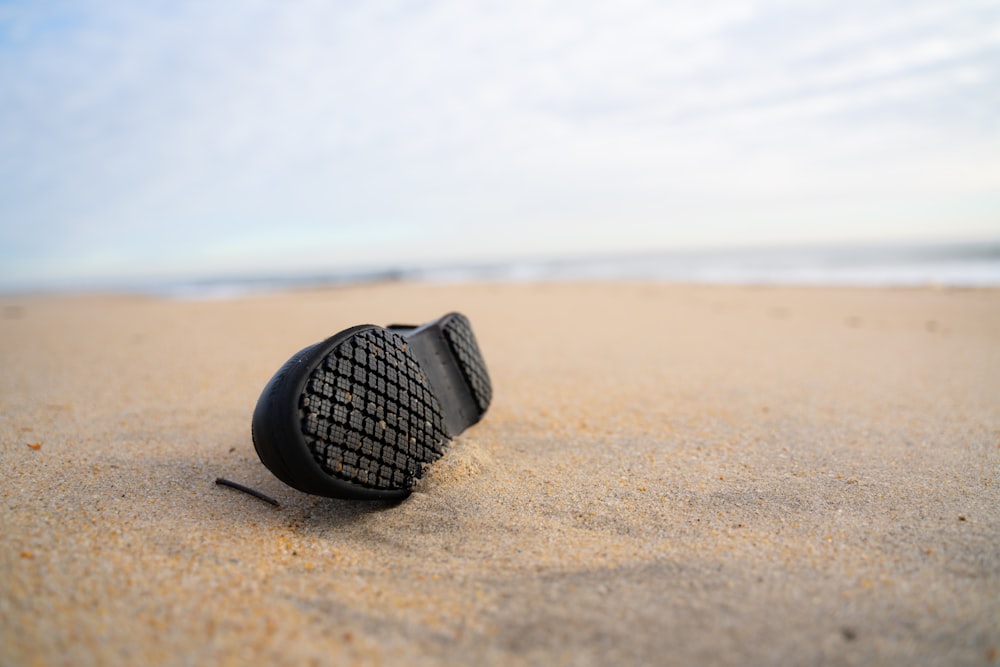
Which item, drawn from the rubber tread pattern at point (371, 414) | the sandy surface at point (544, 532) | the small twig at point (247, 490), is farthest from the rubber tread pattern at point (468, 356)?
the small twig at point (247, 490)

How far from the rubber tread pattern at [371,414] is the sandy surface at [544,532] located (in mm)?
167

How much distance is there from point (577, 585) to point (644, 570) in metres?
0.20

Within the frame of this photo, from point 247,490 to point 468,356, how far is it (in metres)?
0.96

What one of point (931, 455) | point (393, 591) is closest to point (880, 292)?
point (931, 455)

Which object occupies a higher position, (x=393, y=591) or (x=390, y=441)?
(x=390, y=441)

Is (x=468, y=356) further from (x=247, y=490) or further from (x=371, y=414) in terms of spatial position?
(x=247, y=490)

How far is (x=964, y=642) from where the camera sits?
1226 mm

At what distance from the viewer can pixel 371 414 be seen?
1.75 metres

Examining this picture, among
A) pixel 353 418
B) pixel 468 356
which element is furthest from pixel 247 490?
pixel 468 356

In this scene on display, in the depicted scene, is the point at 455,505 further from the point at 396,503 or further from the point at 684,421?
the point at 684,421

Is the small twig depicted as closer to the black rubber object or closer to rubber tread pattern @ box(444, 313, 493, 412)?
the black rubber object

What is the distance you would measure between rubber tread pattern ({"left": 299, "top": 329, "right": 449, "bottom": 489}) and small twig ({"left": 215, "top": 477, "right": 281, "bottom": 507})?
0.39 metres

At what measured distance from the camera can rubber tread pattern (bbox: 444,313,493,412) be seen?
2.37m

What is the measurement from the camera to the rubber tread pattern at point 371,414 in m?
1.64
